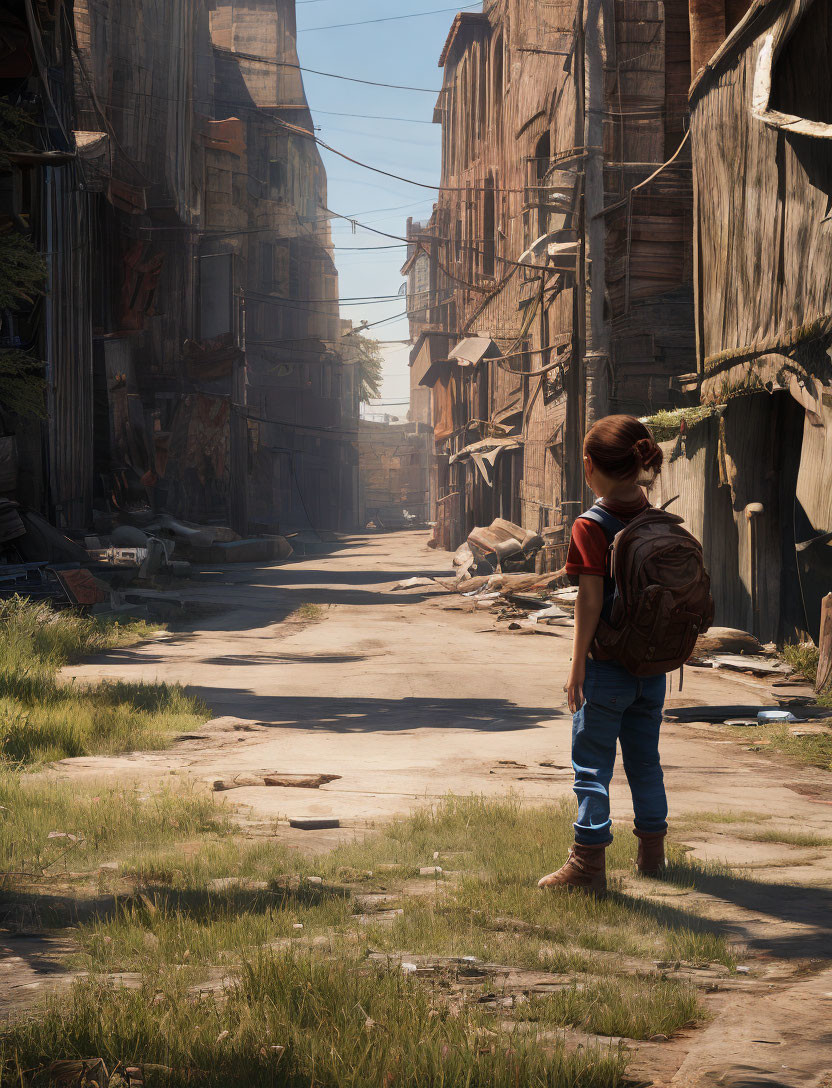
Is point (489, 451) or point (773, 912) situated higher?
point (489, 451)

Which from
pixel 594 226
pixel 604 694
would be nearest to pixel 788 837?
pixel 604 694

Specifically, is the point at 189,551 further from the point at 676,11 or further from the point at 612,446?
the point at 612,446

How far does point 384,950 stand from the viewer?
11.3ft

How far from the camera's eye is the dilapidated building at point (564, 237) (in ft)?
59.0

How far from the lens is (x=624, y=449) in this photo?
413 cm

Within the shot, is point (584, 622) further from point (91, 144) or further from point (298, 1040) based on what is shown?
point (91, 144)

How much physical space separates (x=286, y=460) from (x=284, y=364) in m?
4.44

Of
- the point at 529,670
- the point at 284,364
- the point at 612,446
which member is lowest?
the point at 529,670

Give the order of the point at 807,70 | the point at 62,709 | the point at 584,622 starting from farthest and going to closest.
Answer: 1. the point at 807,70
2. the point at 62,709
3. the point at 584,622

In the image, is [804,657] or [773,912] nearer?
[773,912]

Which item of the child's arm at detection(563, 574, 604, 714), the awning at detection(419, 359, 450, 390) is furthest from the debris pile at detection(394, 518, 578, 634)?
the awning at detection(419, 359, 450, 390)

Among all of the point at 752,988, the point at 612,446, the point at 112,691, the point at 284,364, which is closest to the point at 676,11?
the point at 112,691

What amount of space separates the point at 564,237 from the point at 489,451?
9142 mm

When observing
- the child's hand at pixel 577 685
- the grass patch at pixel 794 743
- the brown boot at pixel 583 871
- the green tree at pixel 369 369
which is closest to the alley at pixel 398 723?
the grass patch at pixel 794 743
